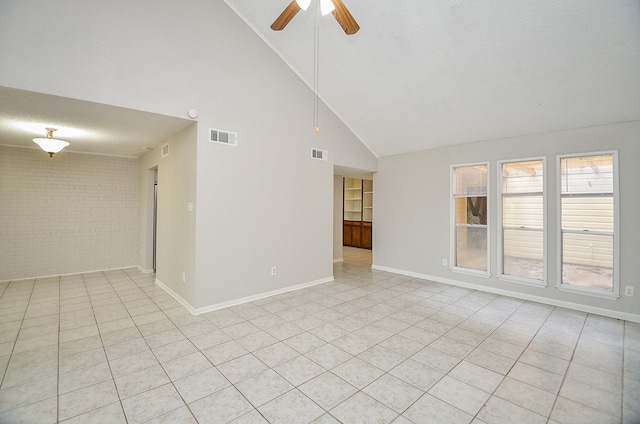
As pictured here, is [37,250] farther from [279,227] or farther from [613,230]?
[613,230]

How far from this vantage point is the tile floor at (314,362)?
6.55 ft

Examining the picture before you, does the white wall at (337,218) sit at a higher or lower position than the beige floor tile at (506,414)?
higher

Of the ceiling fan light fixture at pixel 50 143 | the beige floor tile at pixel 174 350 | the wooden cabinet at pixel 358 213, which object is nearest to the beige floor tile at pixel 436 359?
the beige floor tile at pixel 174 350

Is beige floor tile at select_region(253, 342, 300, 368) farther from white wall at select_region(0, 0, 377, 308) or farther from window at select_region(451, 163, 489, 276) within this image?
window at select_region(451, 163, 489, 276)

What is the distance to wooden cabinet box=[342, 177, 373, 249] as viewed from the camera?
9.91 metres

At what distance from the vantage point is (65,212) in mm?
5641

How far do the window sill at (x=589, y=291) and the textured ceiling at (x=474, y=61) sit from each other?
2328mm

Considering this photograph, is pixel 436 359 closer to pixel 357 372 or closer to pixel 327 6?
pixel 357 372

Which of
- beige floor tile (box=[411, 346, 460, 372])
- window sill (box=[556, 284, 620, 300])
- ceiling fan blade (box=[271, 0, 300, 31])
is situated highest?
ceiling fan blade (box=[271, 0, 300, 31])

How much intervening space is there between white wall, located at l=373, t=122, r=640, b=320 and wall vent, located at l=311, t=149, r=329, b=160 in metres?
1.74

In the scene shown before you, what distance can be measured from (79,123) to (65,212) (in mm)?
2975

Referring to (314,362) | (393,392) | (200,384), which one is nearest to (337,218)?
(314,362)

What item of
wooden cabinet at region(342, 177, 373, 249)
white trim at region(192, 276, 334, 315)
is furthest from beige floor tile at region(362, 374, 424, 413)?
wooden cabinet at region(342, 177, 373, 249)

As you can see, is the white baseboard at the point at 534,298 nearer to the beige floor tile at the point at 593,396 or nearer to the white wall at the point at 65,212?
the beige floor tile at the point at 593,396
